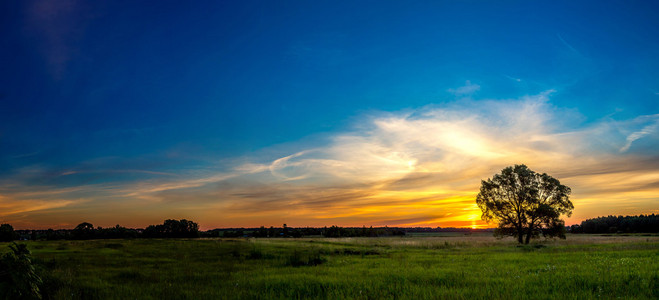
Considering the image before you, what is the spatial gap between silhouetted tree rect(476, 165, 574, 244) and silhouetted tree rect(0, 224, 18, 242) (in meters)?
137

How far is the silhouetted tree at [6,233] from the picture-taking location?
108312mm

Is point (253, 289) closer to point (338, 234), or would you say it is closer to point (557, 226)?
point (557, 226)

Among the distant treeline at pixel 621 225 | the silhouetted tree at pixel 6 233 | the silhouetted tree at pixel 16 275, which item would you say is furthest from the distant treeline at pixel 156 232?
the silhouetted tree at pixel 16 275

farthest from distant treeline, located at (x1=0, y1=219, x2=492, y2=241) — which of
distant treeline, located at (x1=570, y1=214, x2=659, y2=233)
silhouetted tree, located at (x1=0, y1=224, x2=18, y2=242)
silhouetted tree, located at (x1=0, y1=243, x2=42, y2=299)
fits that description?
silhouetted tree, located at (x1=0, y1=243, x2=42, y2=299)

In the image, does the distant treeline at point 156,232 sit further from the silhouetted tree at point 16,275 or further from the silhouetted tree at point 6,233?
the silhouetted tree at point 16,275

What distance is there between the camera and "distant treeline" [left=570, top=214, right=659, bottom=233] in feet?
356

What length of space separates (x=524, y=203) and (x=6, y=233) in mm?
144196

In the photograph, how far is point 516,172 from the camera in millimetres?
53031

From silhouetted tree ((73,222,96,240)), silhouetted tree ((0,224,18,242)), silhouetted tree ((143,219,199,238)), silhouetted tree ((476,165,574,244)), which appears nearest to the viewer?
silhouetted tree ((476,165,574,244))

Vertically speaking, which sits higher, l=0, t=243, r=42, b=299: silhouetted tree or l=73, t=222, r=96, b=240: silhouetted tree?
l=0, t=243, r=42, b=299: silhouetted tree

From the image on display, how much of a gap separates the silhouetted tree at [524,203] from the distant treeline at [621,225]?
85923 mm

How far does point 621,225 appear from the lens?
119625 millimetres

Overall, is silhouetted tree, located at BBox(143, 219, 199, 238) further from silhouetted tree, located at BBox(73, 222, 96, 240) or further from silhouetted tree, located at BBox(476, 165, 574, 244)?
silhouetted tree, located at BBox(476, 165, 574, 244)

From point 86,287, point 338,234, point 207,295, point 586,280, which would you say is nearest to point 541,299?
point 586,280
